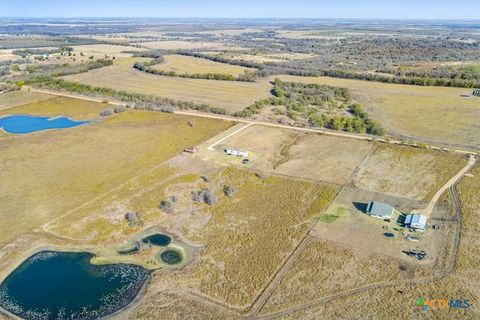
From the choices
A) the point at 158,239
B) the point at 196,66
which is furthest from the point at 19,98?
the point at 158,239

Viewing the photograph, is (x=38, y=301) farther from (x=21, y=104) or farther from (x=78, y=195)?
(x=21, y=104)

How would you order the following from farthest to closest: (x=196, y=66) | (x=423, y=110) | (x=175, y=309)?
(x=196, y=66) → (x=423, y=110) → (x=175, y=309)

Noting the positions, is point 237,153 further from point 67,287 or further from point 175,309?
point 67,287

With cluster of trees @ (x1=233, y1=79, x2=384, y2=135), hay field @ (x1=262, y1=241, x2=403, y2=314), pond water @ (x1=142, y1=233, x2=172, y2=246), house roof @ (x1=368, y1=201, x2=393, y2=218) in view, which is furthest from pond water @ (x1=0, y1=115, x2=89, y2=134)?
house roof @ (x1=368, y1=201, x2=393, y2=218)

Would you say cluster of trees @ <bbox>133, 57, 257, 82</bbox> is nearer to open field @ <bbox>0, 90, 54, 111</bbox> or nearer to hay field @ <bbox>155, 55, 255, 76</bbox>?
hay field @ <bbox>155, 55, 255, 76</bbox>

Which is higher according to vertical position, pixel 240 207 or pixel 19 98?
pixel 19 98
